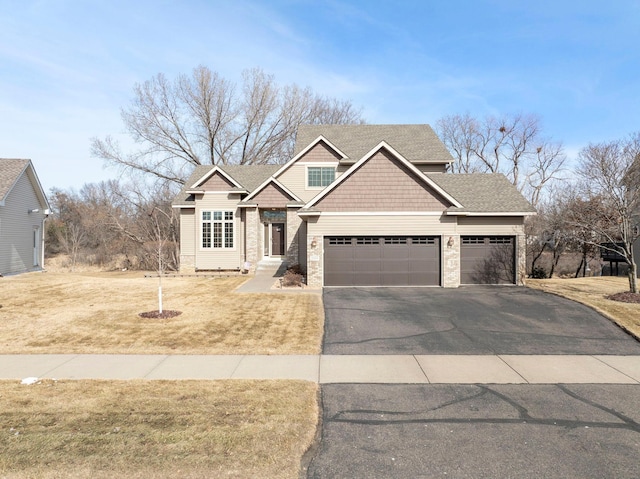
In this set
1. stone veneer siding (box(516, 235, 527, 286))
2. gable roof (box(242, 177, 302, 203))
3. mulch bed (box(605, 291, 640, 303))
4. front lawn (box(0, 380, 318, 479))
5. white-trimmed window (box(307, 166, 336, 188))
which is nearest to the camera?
front lawn (box(0, 380, 318, 479))

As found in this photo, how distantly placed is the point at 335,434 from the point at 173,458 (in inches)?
75.2

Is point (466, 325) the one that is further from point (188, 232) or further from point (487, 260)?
point (188, 232)

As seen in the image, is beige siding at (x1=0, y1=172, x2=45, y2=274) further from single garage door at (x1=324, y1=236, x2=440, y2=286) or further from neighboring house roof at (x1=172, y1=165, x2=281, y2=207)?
single garage door at (x1=324, y1=236, x2=440, y2=286)

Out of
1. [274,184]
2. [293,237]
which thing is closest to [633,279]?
[293,237]

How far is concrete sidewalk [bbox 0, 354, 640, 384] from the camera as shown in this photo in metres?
6.86

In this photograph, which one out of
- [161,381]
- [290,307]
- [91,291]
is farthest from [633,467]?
[91,291]

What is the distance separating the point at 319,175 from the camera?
24016 millimetres

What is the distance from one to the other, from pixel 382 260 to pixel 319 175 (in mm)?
8488

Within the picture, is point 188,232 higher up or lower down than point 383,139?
lower down

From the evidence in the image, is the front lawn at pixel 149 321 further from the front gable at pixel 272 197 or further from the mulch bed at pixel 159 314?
the front gable at pixel 272 197

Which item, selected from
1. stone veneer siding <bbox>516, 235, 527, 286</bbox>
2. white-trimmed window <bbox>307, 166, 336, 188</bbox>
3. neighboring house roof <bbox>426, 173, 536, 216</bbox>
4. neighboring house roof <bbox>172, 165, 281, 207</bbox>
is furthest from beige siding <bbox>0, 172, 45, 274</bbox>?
stone veneer siding <bbox>516, 235, 527, 286</bbox>

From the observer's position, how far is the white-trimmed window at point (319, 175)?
23938 millimetres

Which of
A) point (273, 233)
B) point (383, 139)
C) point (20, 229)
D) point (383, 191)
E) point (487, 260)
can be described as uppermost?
point (383, 139)

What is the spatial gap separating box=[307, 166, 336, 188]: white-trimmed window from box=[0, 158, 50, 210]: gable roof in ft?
54.0
